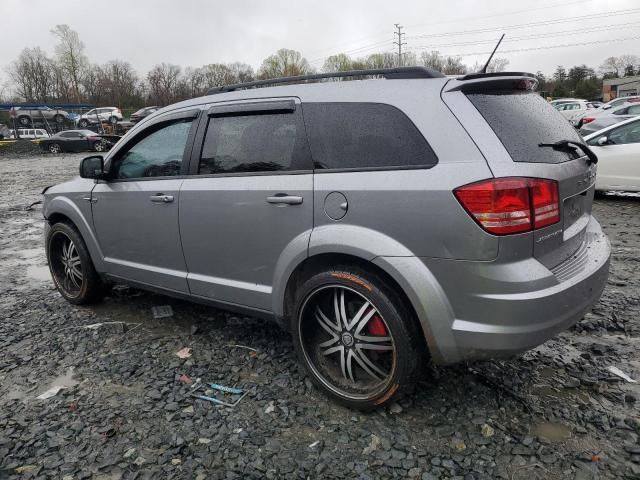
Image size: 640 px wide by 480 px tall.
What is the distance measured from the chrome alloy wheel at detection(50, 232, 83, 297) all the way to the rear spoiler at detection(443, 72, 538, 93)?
3.72 metres

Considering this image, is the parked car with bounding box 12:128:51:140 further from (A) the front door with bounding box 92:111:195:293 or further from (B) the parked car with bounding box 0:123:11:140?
(A) the front door with bounding box 92:111:195:293

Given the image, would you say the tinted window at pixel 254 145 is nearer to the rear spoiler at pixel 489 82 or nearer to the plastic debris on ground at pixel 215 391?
the rear spoiler at pixel 489 82

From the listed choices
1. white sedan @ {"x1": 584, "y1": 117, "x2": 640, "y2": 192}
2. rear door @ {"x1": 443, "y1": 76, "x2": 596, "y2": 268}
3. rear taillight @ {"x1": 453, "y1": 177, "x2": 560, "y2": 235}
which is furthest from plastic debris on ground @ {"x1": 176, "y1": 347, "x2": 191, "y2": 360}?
white sedan @ {"x1": 584, "y1": 117, "x2": 640, "y2": 192}

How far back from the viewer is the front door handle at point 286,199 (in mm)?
2921

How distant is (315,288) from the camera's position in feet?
9.51

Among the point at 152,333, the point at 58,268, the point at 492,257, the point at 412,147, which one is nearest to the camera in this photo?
the point at 492,257

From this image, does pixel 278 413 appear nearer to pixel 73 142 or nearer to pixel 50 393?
pixel 50 393

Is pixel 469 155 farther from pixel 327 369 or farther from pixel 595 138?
pixel 595 138

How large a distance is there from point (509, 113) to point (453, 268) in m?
0.93

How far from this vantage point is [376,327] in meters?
2.80

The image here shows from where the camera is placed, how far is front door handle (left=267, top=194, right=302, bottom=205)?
292cm

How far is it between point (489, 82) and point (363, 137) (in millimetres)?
729

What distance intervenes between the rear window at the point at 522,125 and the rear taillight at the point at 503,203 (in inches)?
6.7

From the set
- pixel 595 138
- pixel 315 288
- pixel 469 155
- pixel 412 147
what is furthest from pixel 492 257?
pixel 595 138
